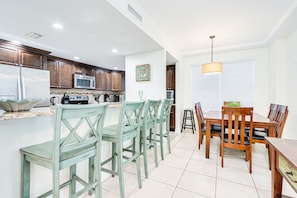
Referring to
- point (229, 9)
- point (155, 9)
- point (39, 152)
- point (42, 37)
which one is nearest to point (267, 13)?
point (229, 9)

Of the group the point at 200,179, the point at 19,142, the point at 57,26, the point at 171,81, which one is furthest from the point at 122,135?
the point at 171,81

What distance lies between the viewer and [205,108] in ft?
15.3

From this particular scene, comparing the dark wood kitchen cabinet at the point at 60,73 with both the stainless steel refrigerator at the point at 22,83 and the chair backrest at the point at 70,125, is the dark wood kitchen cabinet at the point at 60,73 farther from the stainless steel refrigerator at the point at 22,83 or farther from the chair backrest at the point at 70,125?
the chair backrest at the point at 70,125

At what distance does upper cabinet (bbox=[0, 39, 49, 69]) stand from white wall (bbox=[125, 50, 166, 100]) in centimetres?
213

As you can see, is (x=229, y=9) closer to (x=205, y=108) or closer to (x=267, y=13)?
(x=267, y=13)

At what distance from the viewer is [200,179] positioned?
78.1 inches

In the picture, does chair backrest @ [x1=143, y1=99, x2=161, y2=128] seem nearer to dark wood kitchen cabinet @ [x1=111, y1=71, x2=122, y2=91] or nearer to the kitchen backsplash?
the kitchen backsplash

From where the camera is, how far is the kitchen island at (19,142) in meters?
1.09

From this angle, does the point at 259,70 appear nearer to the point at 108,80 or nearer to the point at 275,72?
the point at 275,72

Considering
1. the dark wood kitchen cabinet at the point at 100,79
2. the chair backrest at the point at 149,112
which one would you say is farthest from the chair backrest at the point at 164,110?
the dark wood kitchen cabinet at the point at 100,79

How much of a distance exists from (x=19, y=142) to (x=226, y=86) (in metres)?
4.71

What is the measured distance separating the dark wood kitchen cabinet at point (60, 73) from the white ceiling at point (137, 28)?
117 centimetres

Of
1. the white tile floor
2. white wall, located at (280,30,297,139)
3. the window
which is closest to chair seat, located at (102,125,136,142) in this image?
the white tile floor

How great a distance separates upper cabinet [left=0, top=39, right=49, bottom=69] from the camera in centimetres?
296
